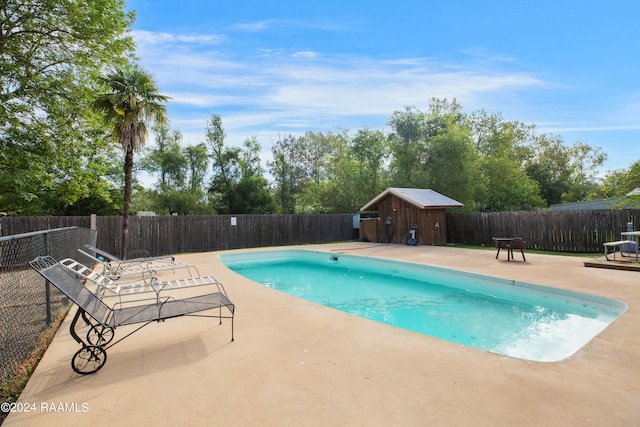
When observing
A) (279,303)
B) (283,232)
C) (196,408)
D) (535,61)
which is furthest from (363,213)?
(196,408)

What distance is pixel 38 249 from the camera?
14.3 feet

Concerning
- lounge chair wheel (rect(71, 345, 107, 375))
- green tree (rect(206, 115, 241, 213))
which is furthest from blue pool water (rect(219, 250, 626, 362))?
green tree (rect(206, 115, 241, 213))

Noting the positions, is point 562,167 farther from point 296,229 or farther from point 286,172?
point 296,229

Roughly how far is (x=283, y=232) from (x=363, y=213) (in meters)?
4.74

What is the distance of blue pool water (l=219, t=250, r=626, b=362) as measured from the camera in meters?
4.60

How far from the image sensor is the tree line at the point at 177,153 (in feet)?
32.3

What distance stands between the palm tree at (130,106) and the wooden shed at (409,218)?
10454 mm

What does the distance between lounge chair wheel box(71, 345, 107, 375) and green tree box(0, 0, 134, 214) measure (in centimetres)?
1013

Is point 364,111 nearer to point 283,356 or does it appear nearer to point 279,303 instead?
point 279,303

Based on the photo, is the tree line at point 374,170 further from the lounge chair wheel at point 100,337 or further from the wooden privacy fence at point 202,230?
the lounge chair wheel at point 100,337

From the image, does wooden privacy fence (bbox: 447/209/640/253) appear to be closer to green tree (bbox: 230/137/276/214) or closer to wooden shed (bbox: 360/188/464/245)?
wooden shed (bbox: 360/188/464/245)

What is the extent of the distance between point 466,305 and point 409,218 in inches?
372

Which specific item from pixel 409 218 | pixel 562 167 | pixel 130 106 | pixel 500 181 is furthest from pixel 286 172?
pixel 562 167

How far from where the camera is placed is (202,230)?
571 inches
